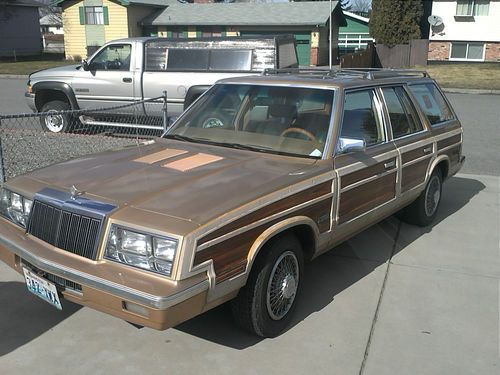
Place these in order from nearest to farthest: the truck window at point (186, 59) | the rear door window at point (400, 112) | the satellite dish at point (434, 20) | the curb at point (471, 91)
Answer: the rear door window at point (400, 112) < the truck window at point (186, 59) < the curb at point (471, 91) < the satellite dish at point (434, 20)

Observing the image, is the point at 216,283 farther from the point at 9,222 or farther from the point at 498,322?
the point at 498,322

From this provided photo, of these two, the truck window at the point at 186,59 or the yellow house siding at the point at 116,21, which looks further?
the yellow house siding at the point at 116,21

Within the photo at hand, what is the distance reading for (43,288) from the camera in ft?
10.7

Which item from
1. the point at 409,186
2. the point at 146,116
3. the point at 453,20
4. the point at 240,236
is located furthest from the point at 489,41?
the point at 240,236

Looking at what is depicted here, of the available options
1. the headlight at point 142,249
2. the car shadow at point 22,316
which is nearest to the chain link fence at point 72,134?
the car shadow at point 22,316

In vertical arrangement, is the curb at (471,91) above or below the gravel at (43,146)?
below

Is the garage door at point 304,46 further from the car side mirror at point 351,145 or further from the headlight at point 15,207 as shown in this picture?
the headlight at point 15,207

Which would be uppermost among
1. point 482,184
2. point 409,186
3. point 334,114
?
point 334,114

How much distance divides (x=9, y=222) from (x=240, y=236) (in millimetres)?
1675

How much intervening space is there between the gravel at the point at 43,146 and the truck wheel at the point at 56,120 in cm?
22

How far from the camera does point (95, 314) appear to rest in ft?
12.8

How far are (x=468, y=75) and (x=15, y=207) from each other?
85.2ft

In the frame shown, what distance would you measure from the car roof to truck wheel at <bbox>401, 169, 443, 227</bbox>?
1.13 metres

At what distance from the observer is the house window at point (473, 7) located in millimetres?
32625
